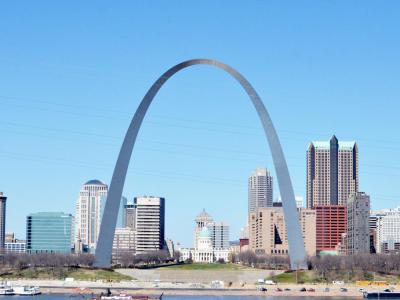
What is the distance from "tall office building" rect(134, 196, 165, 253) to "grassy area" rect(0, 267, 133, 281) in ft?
281

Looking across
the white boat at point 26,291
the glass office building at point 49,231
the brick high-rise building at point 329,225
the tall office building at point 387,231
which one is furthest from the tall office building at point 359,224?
the white boat at point 26,291

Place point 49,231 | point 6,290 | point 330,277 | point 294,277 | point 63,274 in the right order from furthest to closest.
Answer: point 49,231, point 63,274, point 330,277, point 294,277, point 6,290

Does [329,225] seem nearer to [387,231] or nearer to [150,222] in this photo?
[387,231]

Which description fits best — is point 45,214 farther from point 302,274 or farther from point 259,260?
point 302,274

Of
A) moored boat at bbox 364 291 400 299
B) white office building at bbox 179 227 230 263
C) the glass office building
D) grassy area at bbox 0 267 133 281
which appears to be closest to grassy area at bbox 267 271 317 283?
moored boat at bbox 364 291 400 299

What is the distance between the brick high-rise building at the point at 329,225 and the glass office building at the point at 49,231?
45.5 meters

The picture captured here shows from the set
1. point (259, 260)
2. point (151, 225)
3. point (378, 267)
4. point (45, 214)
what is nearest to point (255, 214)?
point (151, 225)

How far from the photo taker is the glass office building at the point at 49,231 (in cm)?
17800

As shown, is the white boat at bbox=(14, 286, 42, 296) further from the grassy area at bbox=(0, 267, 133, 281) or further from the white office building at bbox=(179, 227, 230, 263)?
the white office building at bbox=(179, 227, 230, 263)

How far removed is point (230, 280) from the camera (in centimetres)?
8812

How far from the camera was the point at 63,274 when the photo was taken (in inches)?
3386

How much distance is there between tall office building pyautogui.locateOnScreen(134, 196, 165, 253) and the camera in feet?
575

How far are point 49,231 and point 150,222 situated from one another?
1908 cm

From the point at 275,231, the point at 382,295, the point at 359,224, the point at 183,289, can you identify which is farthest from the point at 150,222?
the point at 382,295
